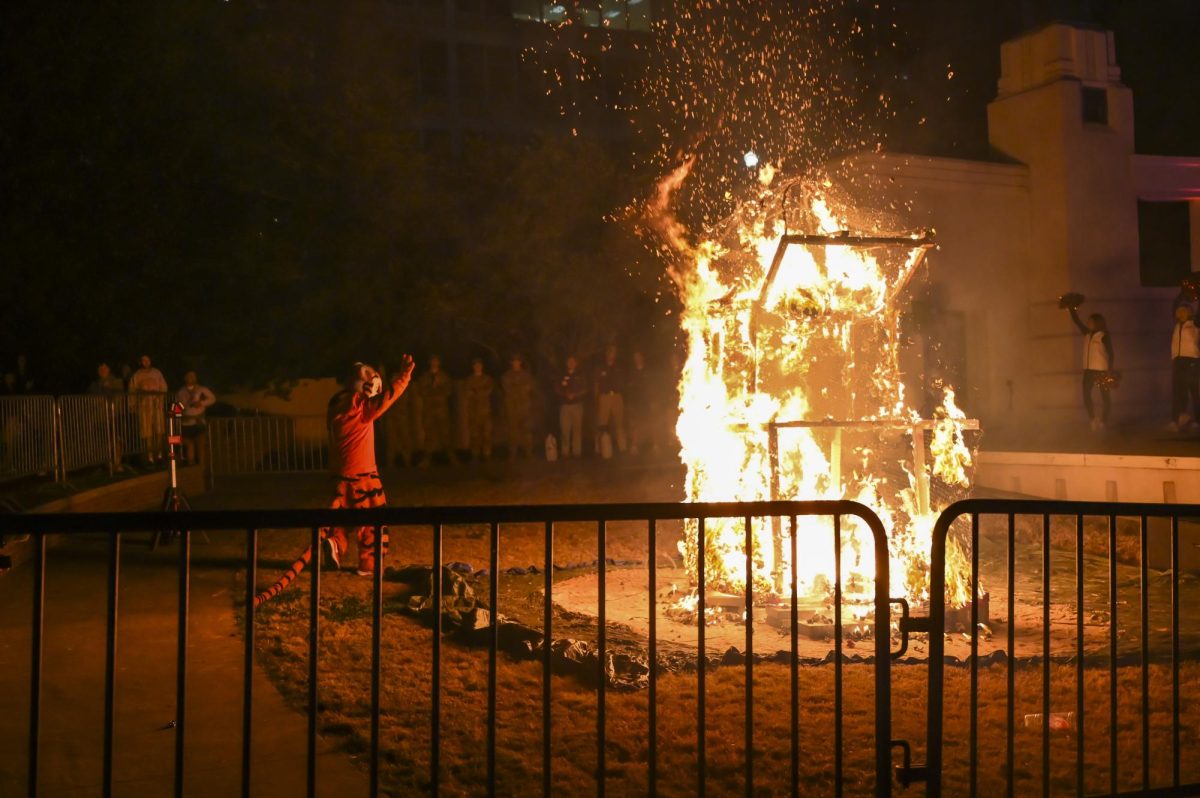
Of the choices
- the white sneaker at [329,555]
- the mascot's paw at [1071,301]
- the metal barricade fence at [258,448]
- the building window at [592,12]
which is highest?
the building window at [592,12]

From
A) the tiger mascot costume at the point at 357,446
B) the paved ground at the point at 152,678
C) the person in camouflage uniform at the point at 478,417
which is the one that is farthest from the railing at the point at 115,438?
the tiger mascot costume at the point at 357,446

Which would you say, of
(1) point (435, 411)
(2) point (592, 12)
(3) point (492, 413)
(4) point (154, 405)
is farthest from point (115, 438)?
(2) point (592, 12)

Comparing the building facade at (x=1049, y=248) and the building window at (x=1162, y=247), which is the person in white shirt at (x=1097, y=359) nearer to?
the building facade at (x=1049, y=248)

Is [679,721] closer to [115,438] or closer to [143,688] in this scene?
[143,688]

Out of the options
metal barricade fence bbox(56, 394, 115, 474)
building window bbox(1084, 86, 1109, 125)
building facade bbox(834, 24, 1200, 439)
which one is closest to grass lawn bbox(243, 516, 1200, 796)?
metal barricade fence bbox(56, 394, 115, 474)

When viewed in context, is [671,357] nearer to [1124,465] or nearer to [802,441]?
[1124,465]

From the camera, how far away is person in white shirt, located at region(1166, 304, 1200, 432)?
601 inches

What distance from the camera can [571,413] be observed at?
19.9 m

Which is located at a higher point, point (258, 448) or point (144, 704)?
point (258, 448)

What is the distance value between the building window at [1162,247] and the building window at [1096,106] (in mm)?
1790

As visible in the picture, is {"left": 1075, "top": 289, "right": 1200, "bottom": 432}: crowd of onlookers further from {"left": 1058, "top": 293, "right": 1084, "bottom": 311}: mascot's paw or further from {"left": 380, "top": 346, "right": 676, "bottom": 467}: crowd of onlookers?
{"left": 380, "top": 346, "right": 676, "bottom": 467}: crowd of onlookers

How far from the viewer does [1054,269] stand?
2052cm

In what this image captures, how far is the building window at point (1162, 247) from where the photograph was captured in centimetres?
2117

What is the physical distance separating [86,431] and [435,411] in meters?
5.61
